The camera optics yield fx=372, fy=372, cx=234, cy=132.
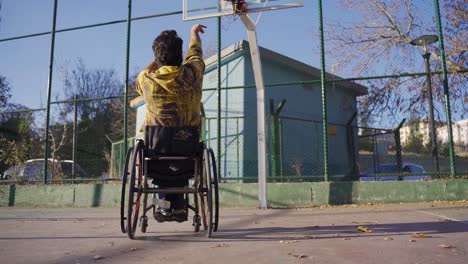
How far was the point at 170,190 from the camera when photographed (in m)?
2.75

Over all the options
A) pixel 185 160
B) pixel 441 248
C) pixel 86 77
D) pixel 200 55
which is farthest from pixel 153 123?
pixel 86 77

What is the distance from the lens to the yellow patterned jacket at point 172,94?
2947 millimetres

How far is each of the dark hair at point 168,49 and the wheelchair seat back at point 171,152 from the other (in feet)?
2.05

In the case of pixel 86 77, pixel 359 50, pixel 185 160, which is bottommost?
pixel 185 160

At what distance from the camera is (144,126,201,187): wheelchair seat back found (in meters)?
2.82

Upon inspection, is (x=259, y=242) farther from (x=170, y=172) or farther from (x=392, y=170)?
(x=392, y=170)

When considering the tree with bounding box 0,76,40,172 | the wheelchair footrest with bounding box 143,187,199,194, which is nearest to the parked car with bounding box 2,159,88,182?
the tree with bounding box 0,76,40,172

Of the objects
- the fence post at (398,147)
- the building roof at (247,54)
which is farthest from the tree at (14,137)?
the fence post at (398,147)

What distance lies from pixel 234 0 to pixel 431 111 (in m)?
5.06

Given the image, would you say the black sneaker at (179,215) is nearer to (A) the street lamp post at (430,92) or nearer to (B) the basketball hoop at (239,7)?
(B) the basketball hoop at (239,7)

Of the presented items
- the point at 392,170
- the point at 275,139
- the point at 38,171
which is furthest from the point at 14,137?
the point at 392,170

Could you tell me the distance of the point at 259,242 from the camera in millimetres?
2891

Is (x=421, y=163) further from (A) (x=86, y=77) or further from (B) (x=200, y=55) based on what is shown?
(A) (x=86, y=77)

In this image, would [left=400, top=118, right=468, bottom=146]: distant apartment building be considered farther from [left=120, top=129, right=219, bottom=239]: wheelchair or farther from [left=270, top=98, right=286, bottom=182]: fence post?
[left=120, top=129, right=219, bottom=239]: wheelchair
